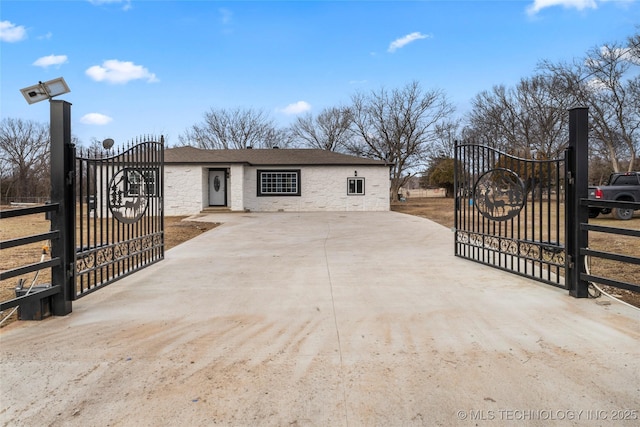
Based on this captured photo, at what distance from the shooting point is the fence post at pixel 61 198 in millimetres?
3947

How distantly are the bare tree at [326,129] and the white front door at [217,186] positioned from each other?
2005 centimetres

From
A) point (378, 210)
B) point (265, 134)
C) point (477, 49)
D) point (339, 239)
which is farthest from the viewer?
point (265, 134)

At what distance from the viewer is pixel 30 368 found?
280 centimetres

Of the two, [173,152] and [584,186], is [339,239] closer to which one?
[584,186]

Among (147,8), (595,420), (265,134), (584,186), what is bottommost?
(595,420)

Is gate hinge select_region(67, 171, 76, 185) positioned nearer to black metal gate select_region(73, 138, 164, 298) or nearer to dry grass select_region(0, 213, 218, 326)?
black metal gate select_region(73, 138, 164, 298)

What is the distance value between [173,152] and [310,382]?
23.3m

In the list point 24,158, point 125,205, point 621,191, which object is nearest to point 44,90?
point 125,205

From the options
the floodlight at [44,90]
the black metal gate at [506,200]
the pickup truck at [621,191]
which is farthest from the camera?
the pickup truck at [621,191]

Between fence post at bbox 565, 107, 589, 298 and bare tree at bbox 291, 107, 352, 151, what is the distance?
117ft

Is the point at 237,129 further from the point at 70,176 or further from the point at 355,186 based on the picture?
the point at 70,176

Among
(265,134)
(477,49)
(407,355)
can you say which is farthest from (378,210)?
(265,134)

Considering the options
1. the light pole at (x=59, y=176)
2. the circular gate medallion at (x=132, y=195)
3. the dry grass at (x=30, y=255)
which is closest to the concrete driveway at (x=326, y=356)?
the light pole at (x=59, y=176)

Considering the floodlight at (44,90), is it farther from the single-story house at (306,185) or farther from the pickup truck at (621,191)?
the single-story house at (306,185)
